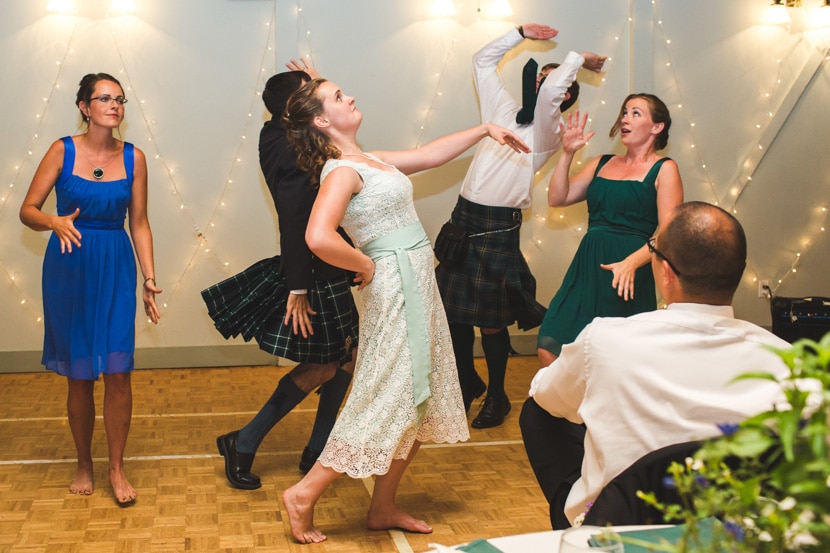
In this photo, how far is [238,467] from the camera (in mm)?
3578

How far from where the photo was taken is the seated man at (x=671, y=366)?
1.64 m

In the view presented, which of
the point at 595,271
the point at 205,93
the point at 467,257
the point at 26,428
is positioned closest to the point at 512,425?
the point at 467,257

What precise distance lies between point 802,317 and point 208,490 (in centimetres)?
358

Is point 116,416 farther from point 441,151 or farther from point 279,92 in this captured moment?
point 441,151

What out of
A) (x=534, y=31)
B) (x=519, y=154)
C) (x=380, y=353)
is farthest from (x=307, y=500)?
(x=534, y=31)

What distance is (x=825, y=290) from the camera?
6082mm

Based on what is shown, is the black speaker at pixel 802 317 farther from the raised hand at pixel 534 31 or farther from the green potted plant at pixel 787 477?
the green potted plant at pixel 787 477

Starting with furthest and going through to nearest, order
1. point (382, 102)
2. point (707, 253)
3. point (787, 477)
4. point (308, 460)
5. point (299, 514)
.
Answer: point (382, 102), point (308, 460), point (299, 514), point (707, 253), point (787, 477)

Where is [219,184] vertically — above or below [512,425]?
above

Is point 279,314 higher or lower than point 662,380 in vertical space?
lower

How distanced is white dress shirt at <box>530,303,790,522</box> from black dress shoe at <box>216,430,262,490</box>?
2040mm

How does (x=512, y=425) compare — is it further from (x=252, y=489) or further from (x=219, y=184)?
(x=219, y=184)

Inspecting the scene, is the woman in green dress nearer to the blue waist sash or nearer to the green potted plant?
the blue waist sash

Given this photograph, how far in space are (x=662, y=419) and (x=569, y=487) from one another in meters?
0.42
